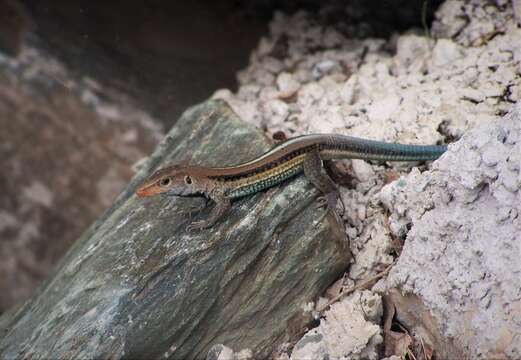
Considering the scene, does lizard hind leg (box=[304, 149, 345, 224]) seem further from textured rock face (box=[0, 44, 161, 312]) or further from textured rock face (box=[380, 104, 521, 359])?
textured rock face (box=[0, 44, 161, 312])

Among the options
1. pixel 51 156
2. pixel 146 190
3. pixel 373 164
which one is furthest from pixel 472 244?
pixel 51 156

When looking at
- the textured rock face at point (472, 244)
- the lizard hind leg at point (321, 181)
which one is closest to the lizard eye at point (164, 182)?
the lizard hind leg at point (321, 181)

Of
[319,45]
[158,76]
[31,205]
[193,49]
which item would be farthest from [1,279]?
[319,45]

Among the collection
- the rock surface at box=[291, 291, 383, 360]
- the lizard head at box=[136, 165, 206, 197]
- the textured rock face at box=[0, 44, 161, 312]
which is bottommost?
the rock surface at box=[291, 291, 383, 360]

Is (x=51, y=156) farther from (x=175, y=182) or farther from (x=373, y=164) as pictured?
(x=373, y=164)

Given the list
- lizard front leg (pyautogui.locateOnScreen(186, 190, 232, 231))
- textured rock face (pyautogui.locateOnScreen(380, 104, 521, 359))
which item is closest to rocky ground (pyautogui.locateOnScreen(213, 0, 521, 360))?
textured rock face (pyautogui.locateOnScreen(380, 104, 521, 359))

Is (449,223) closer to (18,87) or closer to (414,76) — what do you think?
(414,76)
